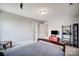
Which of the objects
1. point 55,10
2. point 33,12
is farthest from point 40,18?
point 55,10

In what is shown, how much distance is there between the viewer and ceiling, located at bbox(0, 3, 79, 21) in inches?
57.9

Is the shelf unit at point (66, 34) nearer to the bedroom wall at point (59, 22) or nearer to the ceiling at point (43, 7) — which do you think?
the bedroom wall at point (59, 22)

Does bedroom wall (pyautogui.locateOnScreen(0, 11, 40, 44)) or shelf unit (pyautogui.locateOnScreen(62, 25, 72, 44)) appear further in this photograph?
shelf unit (pyautogui.locateOnScreen(62, 25, 72, 44))

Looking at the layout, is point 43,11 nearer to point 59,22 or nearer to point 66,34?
point 59,22

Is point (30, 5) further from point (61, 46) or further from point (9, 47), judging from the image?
point (61, 46)

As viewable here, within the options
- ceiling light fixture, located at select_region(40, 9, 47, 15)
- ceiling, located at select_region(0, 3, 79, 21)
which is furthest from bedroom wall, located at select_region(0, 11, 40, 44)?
ceiling light fixture, located at select_region(40, 9, 47, 15)

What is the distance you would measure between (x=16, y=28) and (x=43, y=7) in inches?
24.0

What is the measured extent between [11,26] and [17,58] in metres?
0.56

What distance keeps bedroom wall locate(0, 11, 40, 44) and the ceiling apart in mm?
95

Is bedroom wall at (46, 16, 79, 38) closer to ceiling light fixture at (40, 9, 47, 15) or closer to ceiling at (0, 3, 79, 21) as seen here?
ceiling at (0, 3, 79, 21)

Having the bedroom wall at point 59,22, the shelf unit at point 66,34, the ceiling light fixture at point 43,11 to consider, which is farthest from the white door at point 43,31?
the shelf unit at point 66,34

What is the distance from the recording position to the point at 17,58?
138 centimetres

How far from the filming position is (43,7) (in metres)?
1.50

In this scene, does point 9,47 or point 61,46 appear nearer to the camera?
point 9,47
